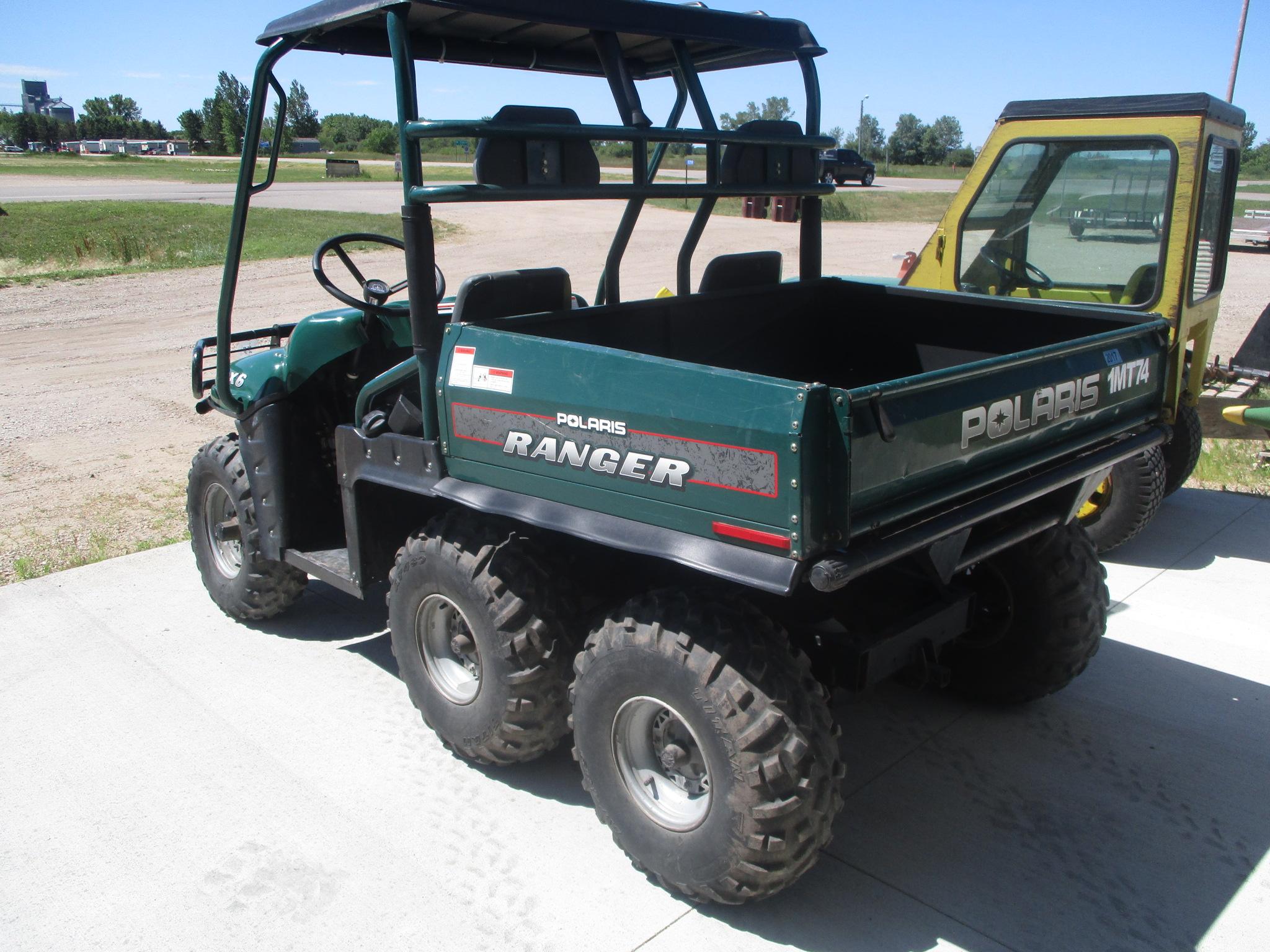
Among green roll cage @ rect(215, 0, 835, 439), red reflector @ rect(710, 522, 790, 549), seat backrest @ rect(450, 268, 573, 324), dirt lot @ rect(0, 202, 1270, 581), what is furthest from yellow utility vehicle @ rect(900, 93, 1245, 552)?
dirt lot @ rect(0, 202, 1270, 581)

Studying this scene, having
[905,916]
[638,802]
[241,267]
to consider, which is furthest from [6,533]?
[241,267]

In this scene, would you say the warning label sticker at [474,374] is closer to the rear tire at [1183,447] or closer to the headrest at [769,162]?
the headrest at [769,162]

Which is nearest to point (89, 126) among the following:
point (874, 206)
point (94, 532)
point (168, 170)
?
point (168, 170)

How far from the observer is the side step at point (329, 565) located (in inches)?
150

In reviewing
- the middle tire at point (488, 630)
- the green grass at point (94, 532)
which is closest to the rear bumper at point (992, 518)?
the middle tire at point (488, 630)

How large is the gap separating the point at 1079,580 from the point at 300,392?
2992mm

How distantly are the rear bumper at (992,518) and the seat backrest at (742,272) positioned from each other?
4.64ft

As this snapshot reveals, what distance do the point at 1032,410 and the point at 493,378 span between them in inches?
59.5

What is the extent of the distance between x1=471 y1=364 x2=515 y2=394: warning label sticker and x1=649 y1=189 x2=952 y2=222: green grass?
24.5 m

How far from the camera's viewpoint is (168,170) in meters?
50.2

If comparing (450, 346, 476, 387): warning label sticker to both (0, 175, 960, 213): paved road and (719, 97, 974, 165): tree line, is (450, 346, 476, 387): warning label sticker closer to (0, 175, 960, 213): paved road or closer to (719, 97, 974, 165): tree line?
(0, 175, 960, 213): paved road

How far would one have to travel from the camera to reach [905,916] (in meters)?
2.79

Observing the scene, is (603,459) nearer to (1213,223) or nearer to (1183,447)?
(1183,447)

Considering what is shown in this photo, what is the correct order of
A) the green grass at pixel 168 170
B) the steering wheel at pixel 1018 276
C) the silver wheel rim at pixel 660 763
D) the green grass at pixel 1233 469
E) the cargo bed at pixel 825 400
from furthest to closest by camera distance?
the green grass at pixel 168 170, the green grass at pixel 1233 469, the steering wheel at pixel 1018 276, the silver wheel rim at pixel 660 763, the cargo bed at pixel 825 400
